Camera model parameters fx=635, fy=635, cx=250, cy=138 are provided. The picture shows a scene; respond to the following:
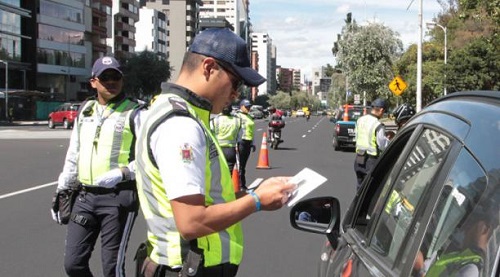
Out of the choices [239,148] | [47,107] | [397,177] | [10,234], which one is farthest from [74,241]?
[47,107]

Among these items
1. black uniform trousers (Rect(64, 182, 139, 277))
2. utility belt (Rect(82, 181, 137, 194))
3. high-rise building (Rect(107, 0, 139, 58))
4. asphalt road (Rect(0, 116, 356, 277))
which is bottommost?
asphalt road (Rect(0, 116, 356, 277))

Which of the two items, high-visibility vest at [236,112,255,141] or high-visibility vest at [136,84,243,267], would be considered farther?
high-visibility vest at [236,112,255,141]

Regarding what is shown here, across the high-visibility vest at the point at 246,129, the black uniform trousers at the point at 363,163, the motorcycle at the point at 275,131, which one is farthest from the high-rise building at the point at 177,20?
the black uniform trousers at the point at 363,163

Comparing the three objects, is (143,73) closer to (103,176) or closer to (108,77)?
(108,77)

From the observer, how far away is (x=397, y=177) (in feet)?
8.77

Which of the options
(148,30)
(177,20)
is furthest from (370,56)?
(177,20)

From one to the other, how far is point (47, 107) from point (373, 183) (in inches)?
2732

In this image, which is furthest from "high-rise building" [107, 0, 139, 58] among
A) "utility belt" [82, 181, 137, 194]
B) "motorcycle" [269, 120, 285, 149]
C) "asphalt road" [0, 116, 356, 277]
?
"utility belt" [82, 181, 137, 194]

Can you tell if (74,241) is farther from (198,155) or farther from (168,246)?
(198,155)

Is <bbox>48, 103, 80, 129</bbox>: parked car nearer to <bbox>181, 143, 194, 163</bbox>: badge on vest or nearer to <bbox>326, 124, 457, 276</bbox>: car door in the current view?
<bbox>326, 124, 457, 276</bbox>: car door

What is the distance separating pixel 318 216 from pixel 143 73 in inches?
3343

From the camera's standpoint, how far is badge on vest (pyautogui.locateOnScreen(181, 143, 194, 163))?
232 centimetres

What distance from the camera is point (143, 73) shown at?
86250 mm

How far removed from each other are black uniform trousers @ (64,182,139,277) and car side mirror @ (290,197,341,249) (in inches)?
66.7
